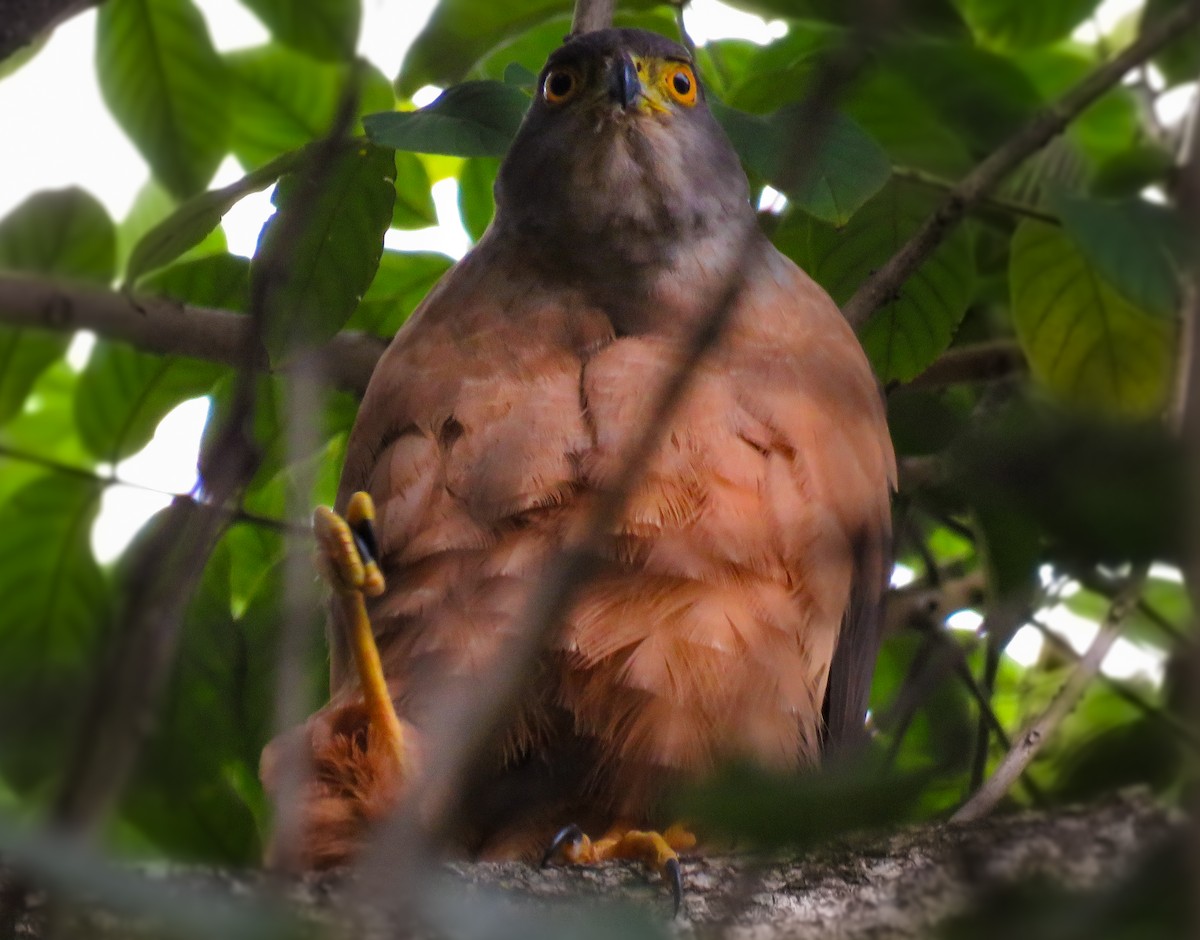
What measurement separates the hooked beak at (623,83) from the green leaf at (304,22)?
0.53 meters

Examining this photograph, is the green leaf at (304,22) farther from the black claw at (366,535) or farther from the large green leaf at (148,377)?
the black claw at (366,535)

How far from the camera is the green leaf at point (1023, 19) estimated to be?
271 centimetres

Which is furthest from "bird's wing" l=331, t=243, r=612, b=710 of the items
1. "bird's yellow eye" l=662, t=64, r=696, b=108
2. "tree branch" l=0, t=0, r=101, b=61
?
"tree branch" l=0, t=0, r=101, b=61

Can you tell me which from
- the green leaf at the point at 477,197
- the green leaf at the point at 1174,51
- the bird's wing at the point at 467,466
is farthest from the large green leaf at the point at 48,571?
the green leaf at the point at 1174,51

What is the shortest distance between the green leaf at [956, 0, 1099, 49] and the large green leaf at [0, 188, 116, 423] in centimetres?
168

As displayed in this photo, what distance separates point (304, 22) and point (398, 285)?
2.06ft

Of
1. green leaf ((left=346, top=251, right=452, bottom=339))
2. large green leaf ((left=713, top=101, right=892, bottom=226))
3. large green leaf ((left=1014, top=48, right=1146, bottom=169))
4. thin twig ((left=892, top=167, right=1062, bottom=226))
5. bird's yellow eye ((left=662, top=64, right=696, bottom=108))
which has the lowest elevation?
large green leaf ((left=713, top=101, right=892, bottom=226))

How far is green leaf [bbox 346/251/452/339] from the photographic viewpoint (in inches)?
114

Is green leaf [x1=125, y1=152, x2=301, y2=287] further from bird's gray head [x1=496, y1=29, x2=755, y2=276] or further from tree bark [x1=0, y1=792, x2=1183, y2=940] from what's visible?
tree bark [x1=0, y1=792, x2=1183, y2=940]

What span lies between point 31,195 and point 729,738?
1.43m

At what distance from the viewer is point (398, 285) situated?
290cm

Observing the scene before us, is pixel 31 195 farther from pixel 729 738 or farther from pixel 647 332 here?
pixel 729 738

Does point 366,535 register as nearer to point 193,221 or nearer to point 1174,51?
point 193,221

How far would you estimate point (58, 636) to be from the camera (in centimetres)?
244
